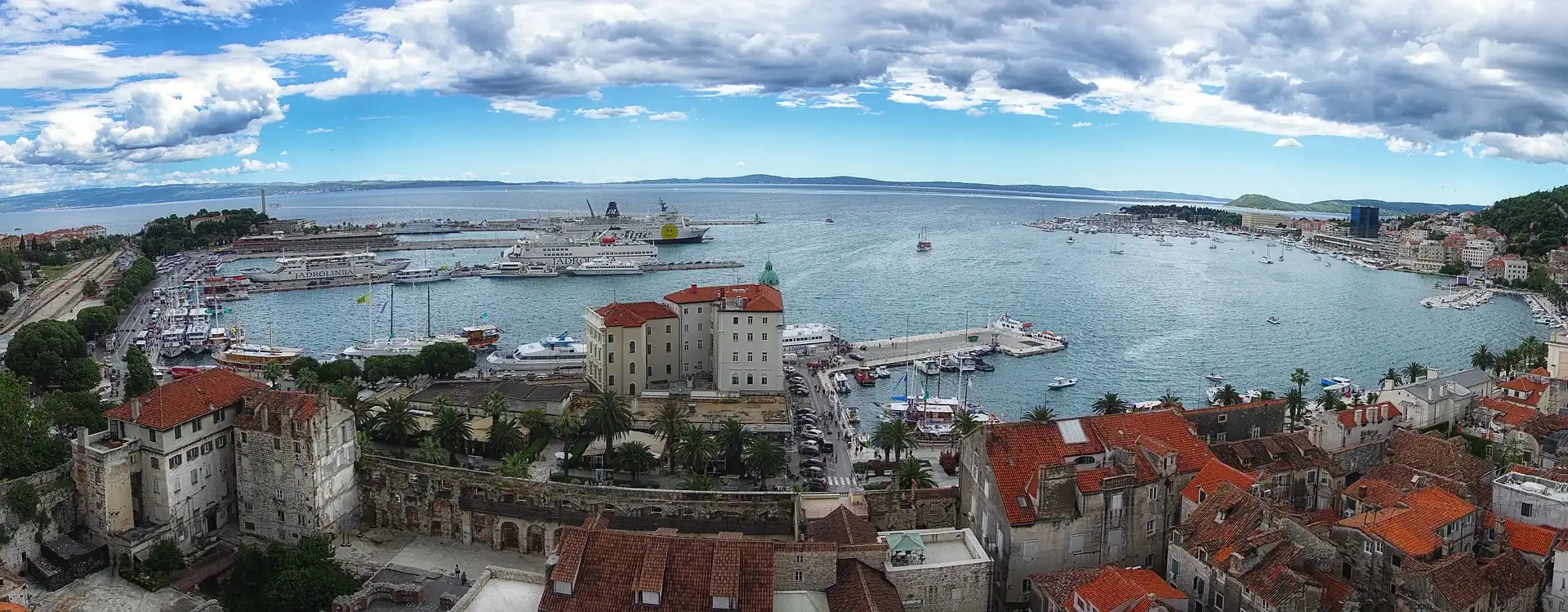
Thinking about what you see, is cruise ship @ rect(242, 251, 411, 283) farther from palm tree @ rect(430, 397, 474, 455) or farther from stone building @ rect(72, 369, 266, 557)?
stone building @ rect(72, 369, 266, 557)

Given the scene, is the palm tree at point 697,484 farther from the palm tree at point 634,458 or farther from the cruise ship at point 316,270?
the cruise ship at point 316,270

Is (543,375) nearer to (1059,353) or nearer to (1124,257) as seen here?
(1059,353)

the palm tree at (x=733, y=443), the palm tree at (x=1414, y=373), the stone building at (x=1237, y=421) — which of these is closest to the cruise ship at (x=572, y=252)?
the palm tree at (x=733, y=443)

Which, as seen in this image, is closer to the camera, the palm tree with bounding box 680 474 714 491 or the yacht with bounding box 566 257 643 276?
the palm tree with bounding box 680 474 714 491

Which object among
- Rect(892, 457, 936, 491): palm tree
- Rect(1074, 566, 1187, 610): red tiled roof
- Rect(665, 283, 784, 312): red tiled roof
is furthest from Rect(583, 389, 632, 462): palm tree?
Rect(1074, 566, 1187, 610): red tiled roof

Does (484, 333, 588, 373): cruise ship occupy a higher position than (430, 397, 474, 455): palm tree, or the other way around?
(430, 397, 474, 455): palm tree

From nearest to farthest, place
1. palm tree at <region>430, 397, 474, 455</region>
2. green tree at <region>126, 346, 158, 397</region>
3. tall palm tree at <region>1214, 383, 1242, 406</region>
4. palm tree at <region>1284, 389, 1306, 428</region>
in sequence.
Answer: palm tree at <region>430, 397, 474, 455</region>
palm tree at <region>1284, 389, 1306, 428</region>
tall palm tree at <region>1214, 383, 1242, 406</region>
green tree at <region>126, 346, 158, 397</region>
